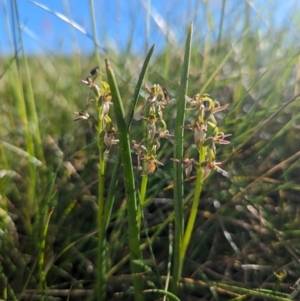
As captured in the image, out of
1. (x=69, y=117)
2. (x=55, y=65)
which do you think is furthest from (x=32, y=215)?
(x=55, y=65)

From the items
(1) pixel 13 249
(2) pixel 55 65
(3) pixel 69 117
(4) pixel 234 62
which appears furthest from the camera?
(2) pixel 55 65

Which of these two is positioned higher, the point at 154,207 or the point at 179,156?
the point at 154,207

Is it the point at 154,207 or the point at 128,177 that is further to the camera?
the point at 154,207

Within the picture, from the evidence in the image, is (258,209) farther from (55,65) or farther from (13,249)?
(55,65)

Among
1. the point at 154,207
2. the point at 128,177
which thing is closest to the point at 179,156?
the point at 128,177

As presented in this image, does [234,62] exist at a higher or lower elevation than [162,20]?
lower

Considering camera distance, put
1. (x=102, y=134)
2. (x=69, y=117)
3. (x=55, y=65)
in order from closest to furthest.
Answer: (x=102, y=134) < (x=69, y=117) < (x=55, y=65)

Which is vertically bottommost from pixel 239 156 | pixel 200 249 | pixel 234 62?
pixel 200 249

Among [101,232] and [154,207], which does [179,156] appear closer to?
[101,232]
